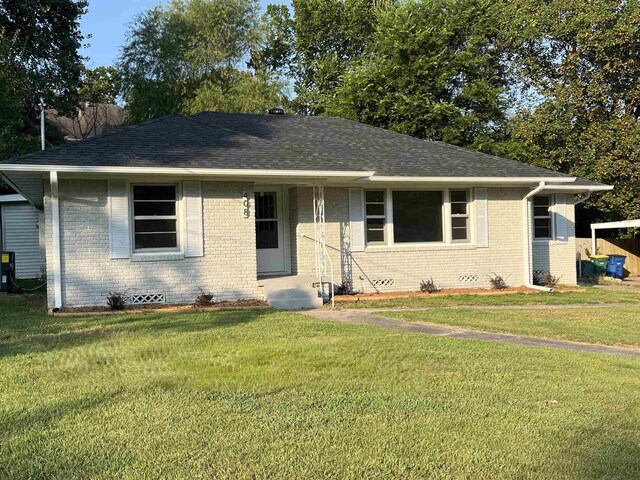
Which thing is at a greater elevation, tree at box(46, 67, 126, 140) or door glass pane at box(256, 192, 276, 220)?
tree at box(46, 67, 126, 140)

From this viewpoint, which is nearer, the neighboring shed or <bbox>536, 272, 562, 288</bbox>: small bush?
<bbox>536, 272, 562, 288</bbox>: small bush

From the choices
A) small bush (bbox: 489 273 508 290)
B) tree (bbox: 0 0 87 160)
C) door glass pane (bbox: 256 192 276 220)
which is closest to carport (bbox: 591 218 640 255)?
small bush (bbox: 489 273 508 290)

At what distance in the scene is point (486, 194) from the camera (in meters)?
14.3

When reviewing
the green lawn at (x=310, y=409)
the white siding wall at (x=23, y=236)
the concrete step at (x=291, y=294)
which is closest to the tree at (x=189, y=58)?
the white siding wall at (x=23, y=236)

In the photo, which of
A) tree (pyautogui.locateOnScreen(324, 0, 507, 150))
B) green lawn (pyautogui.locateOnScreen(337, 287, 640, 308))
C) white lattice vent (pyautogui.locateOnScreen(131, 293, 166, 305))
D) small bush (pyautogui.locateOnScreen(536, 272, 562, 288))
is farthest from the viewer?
tree (pyautogui.locateOnScreen(324, 0, 507, 150))

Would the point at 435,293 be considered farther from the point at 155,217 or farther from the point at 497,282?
the point at 155,217

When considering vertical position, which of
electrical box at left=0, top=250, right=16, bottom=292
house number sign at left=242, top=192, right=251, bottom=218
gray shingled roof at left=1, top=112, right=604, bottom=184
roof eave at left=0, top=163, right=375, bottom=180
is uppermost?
gray shingled roof at left=1, top=112, right=604, bottom=184

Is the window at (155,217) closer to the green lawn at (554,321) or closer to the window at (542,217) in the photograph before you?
the green lawn at (554,321)

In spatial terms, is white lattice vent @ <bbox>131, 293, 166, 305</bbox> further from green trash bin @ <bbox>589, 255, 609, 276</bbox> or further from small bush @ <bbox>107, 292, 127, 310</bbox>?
green trash bin @ <bbox>589, 255, 609, 276</bbox>

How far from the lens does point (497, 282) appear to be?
1418cm

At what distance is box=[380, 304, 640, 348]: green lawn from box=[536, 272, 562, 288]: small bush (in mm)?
3655

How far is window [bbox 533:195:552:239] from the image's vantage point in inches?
621

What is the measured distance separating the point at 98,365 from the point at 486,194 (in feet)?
35.5

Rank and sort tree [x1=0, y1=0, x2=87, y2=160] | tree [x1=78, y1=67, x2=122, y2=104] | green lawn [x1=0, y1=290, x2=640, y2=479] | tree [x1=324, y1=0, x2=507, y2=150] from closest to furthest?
1. green lawn [x1=0, y1=290, x2=640, y2=479]
2. tree [x1=0, y1=0, x2=87, y2=160]
3. tree [x1=324, y1=0, x2=507, y2=150]
4. tree [x1=78, y1=67, x2=122, y2=104]
